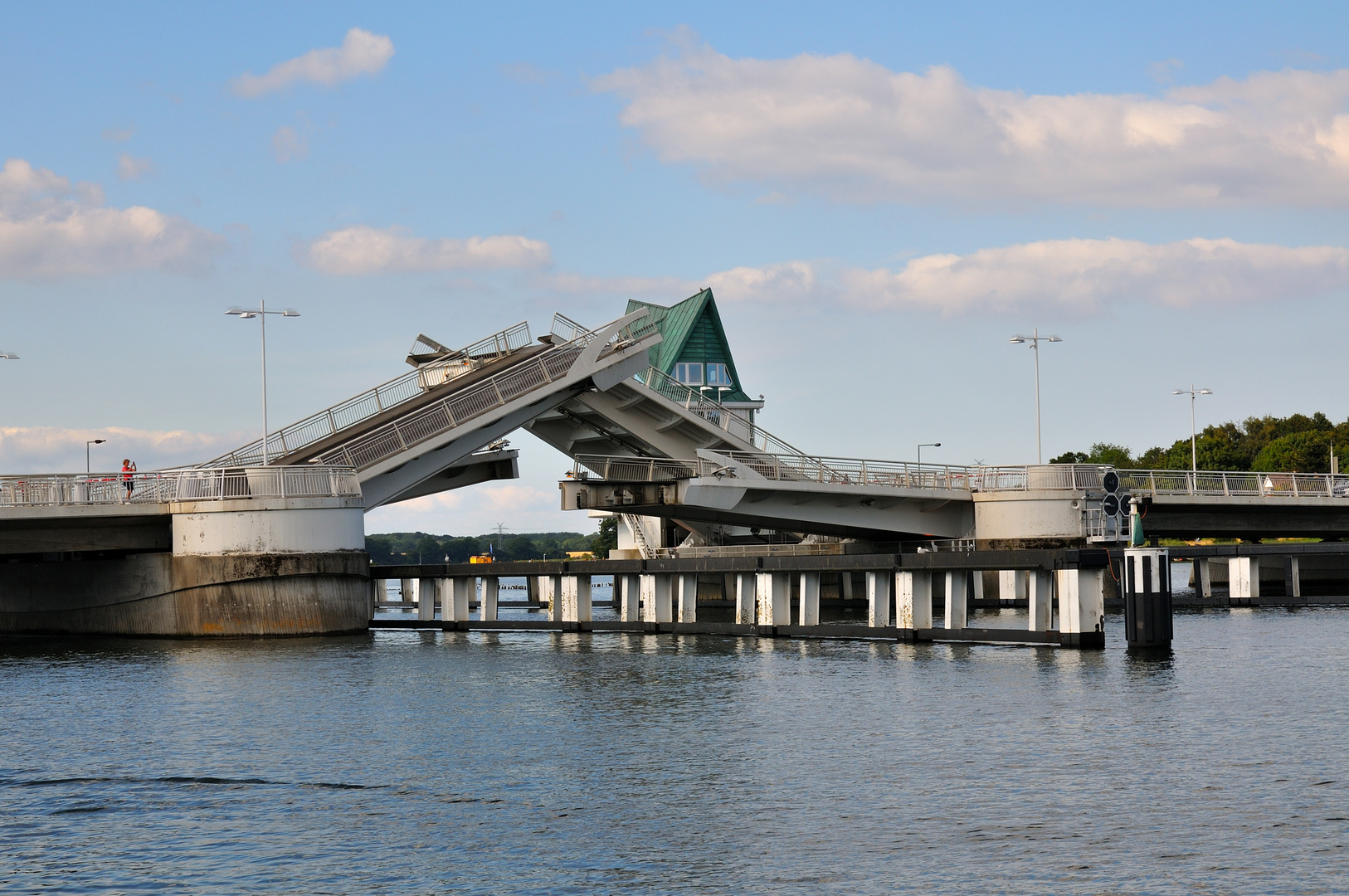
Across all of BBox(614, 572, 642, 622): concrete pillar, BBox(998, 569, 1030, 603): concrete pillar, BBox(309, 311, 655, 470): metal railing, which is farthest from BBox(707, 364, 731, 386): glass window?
BBox(614, 572, 642, 622): concrete pillar

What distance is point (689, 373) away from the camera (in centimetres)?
8675

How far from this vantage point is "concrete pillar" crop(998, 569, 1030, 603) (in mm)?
63344

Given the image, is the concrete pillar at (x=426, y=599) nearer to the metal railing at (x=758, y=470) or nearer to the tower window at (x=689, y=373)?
the metal railing at (x=758, y=470)

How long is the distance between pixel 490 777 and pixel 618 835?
4074 millimetres

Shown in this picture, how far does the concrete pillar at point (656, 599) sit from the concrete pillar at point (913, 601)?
9.63m

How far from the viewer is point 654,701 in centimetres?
2864

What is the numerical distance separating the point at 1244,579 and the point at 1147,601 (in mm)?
26547

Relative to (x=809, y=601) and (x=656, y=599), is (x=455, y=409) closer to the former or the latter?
(x=656, y=599)

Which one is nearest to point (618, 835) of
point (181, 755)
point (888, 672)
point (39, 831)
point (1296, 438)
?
point (39, 831)

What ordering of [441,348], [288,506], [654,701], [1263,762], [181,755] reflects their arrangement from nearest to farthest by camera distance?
1. [1263,762]
2. [181,755]
3. [654,701]
4. [288,506]
5. [441,348]

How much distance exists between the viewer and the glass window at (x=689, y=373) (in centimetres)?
8631

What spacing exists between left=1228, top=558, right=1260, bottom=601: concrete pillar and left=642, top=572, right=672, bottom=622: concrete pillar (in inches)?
920

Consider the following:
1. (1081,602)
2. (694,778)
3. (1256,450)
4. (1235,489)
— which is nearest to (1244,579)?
(1235,489)

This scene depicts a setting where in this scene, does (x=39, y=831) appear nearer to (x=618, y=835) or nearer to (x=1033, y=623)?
(x=618, y=835)
